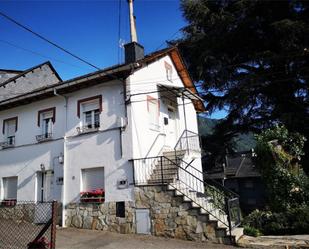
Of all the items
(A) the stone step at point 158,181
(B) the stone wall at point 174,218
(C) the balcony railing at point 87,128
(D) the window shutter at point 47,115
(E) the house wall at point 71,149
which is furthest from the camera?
(D) the window shutter at point 47,115

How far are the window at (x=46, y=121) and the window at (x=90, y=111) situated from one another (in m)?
1.79

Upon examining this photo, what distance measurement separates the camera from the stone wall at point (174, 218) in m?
10.0

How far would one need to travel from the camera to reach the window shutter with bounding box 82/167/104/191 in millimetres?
12883

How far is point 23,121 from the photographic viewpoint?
1593 centimetres

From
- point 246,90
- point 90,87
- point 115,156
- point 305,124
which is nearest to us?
point 115,156

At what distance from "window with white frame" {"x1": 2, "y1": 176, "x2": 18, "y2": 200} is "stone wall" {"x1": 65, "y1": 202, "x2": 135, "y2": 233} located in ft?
13.9

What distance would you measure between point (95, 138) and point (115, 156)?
1351 mm

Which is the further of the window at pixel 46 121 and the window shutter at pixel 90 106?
the window at pixel 46 121

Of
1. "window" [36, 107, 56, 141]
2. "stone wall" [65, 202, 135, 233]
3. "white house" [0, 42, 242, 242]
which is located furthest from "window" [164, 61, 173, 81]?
"stone wall" [65, 202, 135, 233]

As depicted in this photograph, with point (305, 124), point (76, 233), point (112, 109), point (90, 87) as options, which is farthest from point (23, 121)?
point (305, 124)

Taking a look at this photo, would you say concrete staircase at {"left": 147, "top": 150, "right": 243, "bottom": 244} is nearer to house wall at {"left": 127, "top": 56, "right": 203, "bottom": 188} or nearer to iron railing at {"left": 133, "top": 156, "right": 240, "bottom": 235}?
iron railing at {"left": 133, "top": 156, "right": 240, "bottom": 235}

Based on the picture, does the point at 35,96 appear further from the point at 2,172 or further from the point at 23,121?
the point at 2,172

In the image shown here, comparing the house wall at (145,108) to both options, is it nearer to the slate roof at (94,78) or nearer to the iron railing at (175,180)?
the slate roof at (94,78)

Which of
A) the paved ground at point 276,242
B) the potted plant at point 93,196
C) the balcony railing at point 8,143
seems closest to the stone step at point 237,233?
the paved ground at point 276,242
